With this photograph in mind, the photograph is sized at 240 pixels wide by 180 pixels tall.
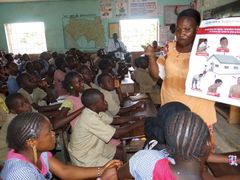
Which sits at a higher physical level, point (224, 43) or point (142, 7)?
point (142, 7)

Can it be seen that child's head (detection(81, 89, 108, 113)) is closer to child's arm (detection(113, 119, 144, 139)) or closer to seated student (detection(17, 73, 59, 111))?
child's arm (detection(113, 119, 144, 139))

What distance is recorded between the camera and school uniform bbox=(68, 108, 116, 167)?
2291mm

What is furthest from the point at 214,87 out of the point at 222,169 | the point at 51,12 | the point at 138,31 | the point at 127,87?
the point at 51,12

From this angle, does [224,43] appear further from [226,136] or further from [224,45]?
[226,136]

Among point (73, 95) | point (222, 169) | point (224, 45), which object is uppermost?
point (224, 45)

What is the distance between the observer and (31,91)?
3.96 metres

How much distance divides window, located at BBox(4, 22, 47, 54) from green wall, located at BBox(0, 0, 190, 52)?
20 centimetres

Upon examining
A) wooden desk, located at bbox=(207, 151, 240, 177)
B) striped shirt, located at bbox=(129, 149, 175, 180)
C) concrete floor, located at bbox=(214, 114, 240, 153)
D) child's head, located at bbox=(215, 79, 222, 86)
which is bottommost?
concrete floor, located at bbox=(214, 114, 240, 153)

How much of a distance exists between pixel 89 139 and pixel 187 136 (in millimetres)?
1445

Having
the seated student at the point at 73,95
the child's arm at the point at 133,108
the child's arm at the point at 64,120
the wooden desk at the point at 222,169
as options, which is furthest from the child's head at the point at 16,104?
the wooden desk at the point at 222,169

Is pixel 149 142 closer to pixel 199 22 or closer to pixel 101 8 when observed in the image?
pixel 199 22

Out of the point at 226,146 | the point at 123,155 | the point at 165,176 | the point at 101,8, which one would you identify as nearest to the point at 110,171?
the point at 165,176

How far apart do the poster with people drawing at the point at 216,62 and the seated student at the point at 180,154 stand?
62cm

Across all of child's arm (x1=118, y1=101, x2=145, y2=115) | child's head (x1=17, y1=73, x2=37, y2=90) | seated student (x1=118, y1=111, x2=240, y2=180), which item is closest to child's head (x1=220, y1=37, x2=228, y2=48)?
seated student (x1=118, y1=111, x2=240, y2=180)
